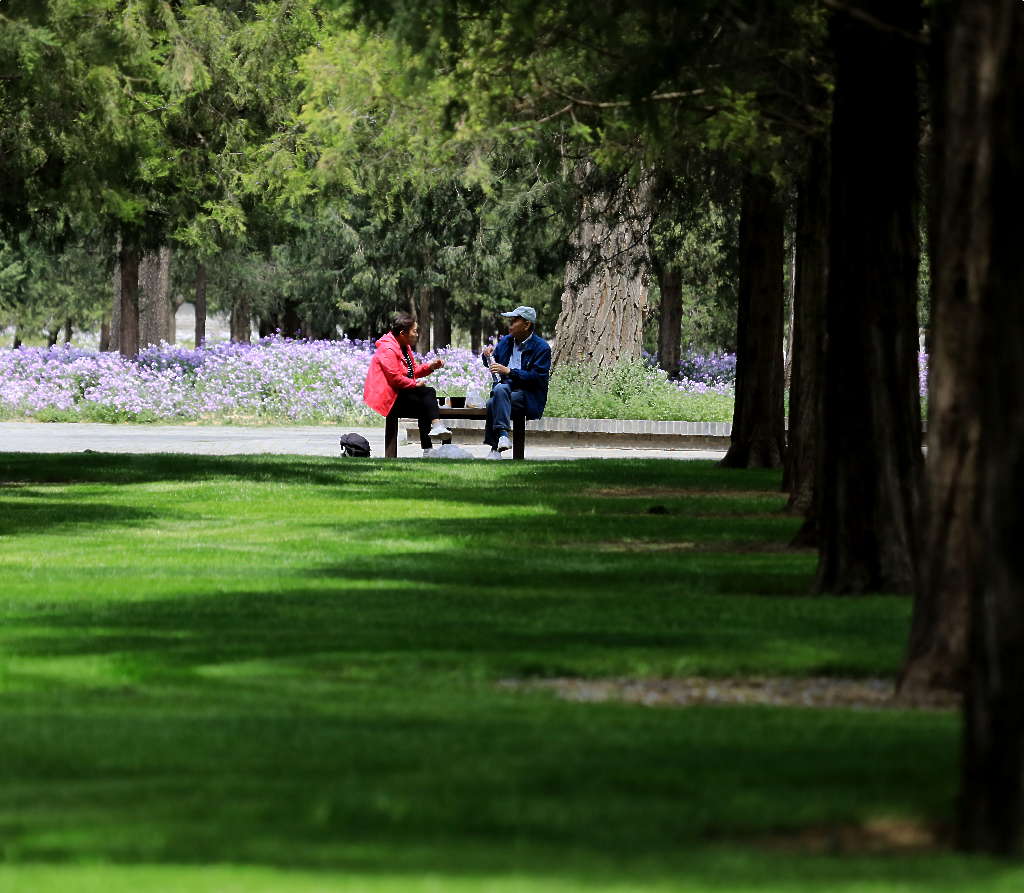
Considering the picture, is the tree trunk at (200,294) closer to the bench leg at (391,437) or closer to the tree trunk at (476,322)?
the tree trunk at (476,322)

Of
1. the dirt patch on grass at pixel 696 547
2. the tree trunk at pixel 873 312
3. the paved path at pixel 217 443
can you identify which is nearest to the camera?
the tree trunk at pixel 873 312

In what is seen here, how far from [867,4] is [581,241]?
21.9 meters

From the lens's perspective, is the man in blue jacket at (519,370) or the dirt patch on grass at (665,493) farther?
the man in blue jacket at (519,370)

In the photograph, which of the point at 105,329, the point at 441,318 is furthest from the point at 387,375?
the point at 105,329

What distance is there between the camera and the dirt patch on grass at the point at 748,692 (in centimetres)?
864

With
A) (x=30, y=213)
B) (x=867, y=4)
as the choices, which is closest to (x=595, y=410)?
(x=30, y=213)

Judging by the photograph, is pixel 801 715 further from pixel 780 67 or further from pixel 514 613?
pixel 780 67

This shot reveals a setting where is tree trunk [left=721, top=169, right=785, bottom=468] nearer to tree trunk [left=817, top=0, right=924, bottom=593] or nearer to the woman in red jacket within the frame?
the woman in red jacket

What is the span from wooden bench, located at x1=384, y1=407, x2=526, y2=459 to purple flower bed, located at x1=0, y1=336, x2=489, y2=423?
11.3 meters

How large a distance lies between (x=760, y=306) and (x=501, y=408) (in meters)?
Result: 4.32

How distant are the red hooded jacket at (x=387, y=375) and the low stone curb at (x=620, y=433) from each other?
15.0 ft

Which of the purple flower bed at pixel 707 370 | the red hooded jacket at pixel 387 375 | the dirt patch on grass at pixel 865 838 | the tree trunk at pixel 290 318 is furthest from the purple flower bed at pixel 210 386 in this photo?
the tree trunk at pixel 290 318

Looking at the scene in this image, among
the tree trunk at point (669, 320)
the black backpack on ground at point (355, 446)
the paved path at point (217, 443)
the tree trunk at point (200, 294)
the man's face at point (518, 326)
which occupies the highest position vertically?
the tree trunk at point (200, 294)

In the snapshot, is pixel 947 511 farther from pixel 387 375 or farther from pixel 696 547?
pixel 387 375
